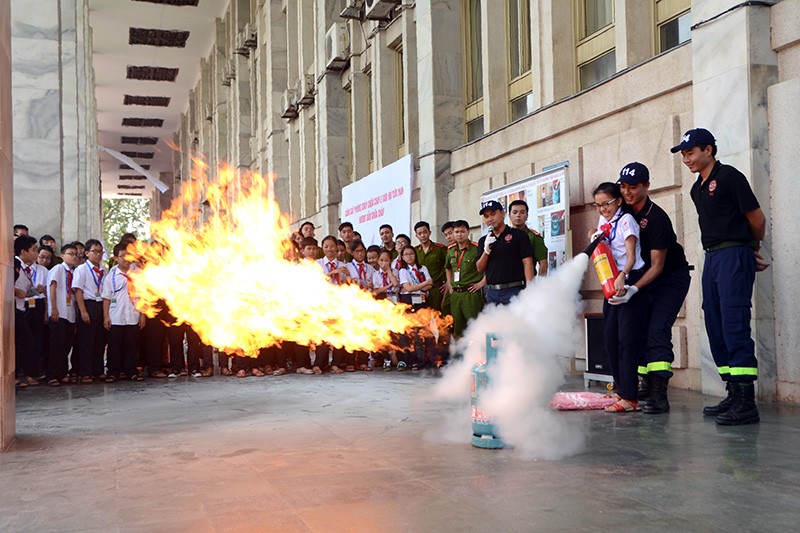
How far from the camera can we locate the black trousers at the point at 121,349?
40.7 ft

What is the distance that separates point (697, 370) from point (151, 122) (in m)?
52.2

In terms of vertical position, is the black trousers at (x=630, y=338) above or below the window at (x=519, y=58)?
below

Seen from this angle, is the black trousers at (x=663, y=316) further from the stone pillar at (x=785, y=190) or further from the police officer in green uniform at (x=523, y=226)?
the police officer in green uniform at (x=523, y=226)

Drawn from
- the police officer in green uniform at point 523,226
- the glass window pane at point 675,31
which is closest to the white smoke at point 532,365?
the police officer in green uniform at point 523,226

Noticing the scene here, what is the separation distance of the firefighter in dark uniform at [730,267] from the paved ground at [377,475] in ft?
1.17

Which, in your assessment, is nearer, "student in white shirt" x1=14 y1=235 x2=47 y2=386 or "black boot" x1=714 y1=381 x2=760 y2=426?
"black boot" x1=714 y1=381 x2=760 y2=426

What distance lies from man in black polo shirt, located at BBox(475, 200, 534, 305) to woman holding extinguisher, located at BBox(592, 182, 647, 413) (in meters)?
1.92

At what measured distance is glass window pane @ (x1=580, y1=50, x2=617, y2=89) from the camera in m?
11.6

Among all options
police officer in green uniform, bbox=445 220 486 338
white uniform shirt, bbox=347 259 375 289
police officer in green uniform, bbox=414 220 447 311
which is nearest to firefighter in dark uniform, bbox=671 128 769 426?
police officer in green uniform, bbox=445 220 486 338

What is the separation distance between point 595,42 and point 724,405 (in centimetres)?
681

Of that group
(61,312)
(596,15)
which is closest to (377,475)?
(61,312)

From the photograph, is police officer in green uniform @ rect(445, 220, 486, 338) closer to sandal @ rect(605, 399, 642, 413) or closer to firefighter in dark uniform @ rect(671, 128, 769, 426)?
sandal @ rect(605, 399, 642, 413)

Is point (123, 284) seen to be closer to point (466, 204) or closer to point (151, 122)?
point (466, 204)

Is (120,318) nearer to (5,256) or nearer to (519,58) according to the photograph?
(5,256)
